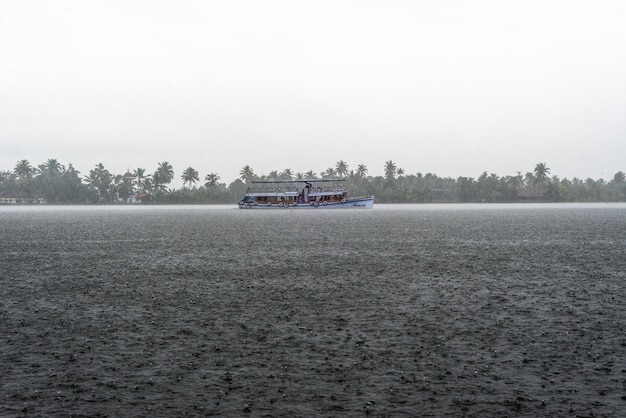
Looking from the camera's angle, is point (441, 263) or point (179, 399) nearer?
point (179, 399)

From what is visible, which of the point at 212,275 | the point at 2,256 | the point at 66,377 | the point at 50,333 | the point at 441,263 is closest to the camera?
the point at 66,377

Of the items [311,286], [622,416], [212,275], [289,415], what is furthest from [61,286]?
[622,416]

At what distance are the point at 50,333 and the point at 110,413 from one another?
1063cm

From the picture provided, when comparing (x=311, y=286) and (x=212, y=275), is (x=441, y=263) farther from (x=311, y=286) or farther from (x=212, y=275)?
(x=212, y=275)

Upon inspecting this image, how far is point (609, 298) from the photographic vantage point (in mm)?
32250

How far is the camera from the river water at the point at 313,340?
16547 mm

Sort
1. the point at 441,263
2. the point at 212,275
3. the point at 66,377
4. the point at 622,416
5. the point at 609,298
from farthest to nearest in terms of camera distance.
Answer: the point at 441,263 < the point at 212,275 < the point at 609,298 < the point at 66,377 < the point at 622,416

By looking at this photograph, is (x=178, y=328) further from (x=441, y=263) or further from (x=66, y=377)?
(x=441, y=263)

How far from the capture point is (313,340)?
23281mm

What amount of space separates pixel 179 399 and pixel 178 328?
29.7 ft

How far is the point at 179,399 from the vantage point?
1664 cm

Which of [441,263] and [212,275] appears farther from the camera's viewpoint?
[441,263]

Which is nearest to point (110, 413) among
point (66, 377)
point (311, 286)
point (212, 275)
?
point (66, 377)

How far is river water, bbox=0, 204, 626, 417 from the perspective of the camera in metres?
16.5
